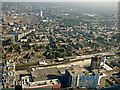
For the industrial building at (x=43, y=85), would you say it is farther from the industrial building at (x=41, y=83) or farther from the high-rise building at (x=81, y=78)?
the high-rise building at (x=81, y=78)

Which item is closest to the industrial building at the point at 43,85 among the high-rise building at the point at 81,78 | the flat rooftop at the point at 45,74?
the high-rise building at the point at 81,78

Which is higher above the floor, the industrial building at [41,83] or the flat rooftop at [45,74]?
the industrial building at [41,83]

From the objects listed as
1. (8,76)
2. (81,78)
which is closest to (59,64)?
(81,78)

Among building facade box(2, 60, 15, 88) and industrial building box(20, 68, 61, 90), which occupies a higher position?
building facade box(2, 60, 15, 88)

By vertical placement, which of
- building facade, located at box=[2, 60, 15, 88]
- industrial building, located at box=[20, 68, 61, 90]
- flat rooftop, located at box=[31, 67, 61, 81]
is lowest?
flat rooftop, located at box=[31, 67, 61, 81]

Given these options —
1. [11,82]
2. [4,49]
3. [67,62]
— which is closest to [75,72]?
[11,82]

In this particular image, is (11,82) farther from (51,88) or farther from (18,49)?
(18,49)

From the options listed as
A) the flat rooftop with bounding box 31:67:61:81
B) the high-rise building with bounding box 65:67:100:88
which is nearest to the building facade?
the flat rooftop with bounding box 31:67:61:81

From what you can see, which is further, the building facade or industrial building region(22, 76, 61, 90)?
industrial building region(22, 76, 61, 90)

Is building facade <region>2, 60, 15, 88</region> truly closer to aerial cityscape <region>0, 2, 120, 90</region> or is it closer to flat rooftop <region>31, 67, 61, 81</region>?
aerial cityscape <region>0, 2, 120, 90</region>
